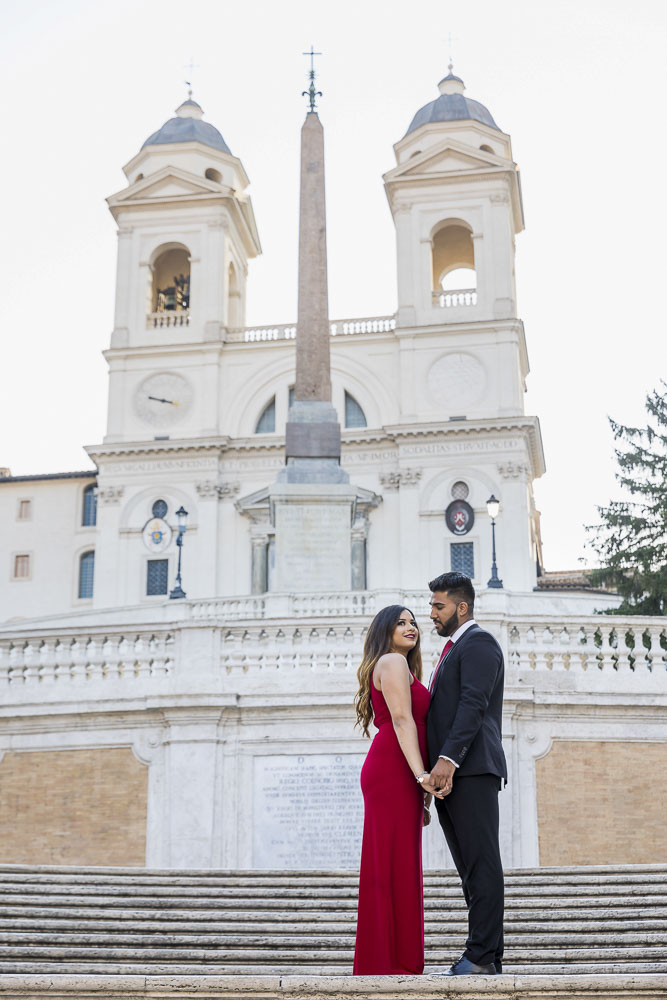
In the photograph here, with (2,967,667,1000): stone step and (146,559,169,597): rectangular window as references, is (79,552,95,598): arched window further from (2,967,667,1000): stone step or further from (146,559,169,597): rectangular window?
(2,967,667,1000): stone step

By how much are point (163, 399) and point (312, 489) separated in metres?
24.6

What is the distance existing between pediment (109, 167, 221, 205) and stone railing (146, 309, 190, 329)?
14.2 ft

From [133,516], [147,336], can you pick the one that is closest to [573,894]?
[133,516]

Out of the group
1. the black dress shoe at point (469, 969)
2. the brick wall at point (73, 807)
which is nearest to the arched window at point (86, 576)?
the brick wall at point (73, 807)

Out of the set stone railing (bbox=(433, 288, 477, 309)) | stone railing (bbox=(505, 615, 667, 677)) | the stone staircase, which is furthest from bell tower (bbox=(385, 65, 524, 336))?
the stone staircase

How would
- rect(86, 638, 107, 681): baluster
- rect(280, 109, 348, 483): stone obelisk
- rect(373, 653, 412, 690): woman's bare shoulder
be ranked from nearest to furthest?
rect(373, 653, 412, 690): woman's bare shoulder
rect(86, 638, 107, 681): baluster
rect(280, 109, 348, 483): stone obelisk

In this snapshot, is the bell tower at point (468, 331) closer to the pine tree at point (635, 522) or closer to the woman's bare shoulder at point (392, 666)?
the pine tree at point (635, 522)

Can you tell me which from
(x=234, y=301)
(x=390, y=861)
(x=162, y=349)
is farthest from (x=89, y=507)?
(x=390, y=861)

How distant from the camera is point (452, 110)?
49719 millimetres

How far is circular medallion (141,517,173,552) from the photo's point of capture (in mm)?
45406

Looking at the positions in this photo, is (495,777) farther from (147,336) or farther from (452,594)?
(147,336)

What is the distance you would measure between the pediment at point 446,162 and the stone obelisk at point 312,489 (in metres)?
21.6

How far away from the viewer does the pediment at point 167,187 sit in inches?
1948

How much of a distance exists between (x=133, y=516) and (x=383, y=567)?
8.86 m
